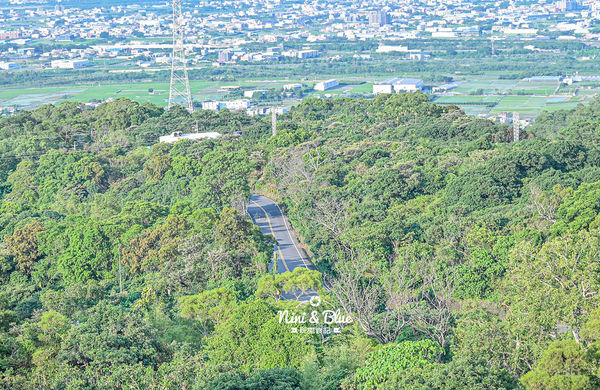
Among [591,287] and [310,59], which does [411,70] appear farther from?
[591,287]

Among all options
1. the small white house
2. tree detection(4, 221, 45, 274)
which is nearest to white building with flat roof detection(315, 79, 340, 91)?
the small white house

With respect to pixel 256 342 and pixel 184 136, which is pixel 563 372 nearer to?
pixel 256 342

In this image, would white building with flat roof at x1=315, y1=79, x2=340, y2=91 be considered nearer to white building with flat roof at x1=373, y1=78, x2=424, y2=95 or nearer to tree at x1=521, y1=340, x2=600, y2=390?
white building with flat roof at x1=373, y1=78, x2=424, y2=95

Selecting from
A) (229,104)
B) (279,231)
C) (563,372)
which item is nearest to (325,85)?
(229,104)

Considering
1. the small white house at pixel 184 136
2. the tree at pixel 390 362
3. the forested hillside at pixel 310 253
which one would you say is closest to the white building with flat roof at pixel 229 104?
the forested hillside at pixel 310 253

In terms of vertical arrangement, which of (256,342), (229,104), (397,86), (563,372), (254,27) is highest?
(563,372)
